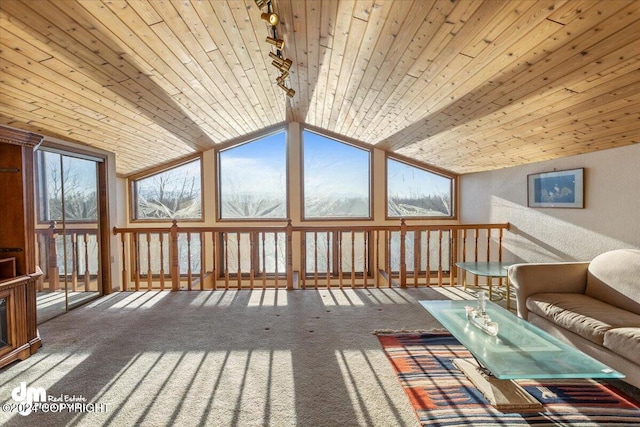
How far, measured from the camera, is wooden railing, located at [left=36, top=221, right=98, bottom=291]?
3686mm

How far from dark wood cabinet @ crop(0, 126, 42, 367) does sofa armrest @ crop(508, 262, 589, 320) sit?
4.20 metres

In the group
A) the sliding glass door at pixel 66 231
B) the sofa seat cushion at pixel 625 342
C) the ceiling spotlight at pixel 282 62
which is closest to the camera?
the sofa seat cushion at pixel 625 342

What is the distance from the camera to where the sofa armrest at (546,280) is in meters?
3.28

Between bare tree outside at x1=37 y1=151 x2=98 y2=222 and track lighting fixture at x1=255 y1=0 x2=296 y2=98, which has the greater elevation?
track lighting fixture at x1=255 y1=0 x2=296 y2=98

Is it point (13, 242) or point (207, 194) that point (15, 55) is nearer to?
point (13, 242)

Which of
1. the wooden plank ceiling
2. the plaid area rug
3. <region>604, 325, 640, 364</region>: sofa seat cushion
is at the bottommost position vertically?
the plaid area rug

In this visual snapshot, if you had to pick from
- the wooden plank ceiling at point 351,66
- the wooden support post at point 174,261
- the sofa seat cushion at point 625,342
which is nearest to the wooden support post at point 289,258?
the wooden support post at point 174,261

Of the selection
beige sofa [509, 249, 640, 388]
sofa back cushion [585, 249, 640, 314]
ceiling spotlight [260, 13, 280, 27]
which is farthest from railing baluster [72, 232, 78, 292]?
sofa back cushion [585, 249, 640, 314]

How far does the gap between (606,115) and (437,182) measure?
4.06m

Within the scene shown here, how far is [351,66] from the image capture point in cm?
350

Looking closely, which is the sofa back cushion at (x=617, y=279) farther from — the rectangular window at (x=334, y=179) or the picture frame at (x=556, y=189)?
the rectangular window at (x=334, y=179)

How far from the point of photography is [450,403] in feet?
6.97

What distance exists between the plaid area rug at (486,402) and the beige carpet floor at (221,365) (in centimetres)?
13

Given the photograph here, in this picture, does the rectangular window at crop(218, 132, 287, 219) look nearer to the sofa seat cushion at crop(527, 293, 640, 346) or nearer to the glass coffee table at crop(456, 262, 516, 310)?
the glass coffee table at crop(456, 262, 516, 310)
